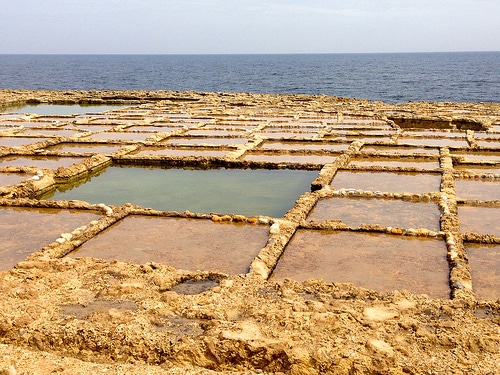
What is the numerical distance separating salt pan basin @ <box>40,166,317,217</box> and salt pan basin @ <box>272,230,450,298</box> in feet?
6.10

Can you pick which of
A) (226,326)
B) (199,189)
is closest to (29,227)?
(199,189)

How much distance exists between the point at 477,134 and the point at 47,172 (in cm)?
1369

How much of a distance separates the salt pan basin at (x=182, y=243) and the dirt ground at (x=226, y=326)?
770mm

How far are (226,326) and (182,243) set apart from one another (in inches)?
115

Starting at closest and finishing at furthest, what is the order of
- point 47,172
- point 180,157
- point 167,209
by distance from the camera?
point 167,209 < point 47,172 < point 180,157

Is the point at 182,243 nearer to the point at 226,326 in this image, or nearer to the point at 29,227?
the point at 29,227

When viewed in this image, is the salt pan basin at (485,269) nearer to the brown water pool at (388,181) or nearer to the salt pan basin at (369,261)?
the salt pan basin at (369,261)

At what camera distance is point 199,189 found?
34.8ft

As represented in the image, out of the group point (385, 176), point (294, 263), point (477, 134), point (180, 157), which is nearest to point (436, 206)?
point (385, 176)

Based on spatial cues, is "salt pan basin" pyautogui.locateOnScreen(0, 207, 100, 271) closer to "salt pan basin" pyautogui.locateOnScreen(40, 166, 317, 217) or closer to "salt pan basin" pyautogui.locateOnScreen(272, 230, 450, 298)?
"salt pan basin" pyautogui.locateOnScreen(40, 166, 317, 217)

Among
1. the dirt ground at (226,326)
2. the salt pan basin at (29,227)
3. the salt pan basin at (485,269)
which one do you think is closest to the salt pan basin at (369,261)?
the salt pan basin at (485,269)

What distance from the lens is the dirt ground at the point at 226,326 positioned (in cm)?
400

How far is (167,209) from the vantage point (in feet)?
30.2

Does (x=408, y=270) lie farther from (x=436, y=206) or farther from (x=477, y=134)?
(x=477, y=134)
